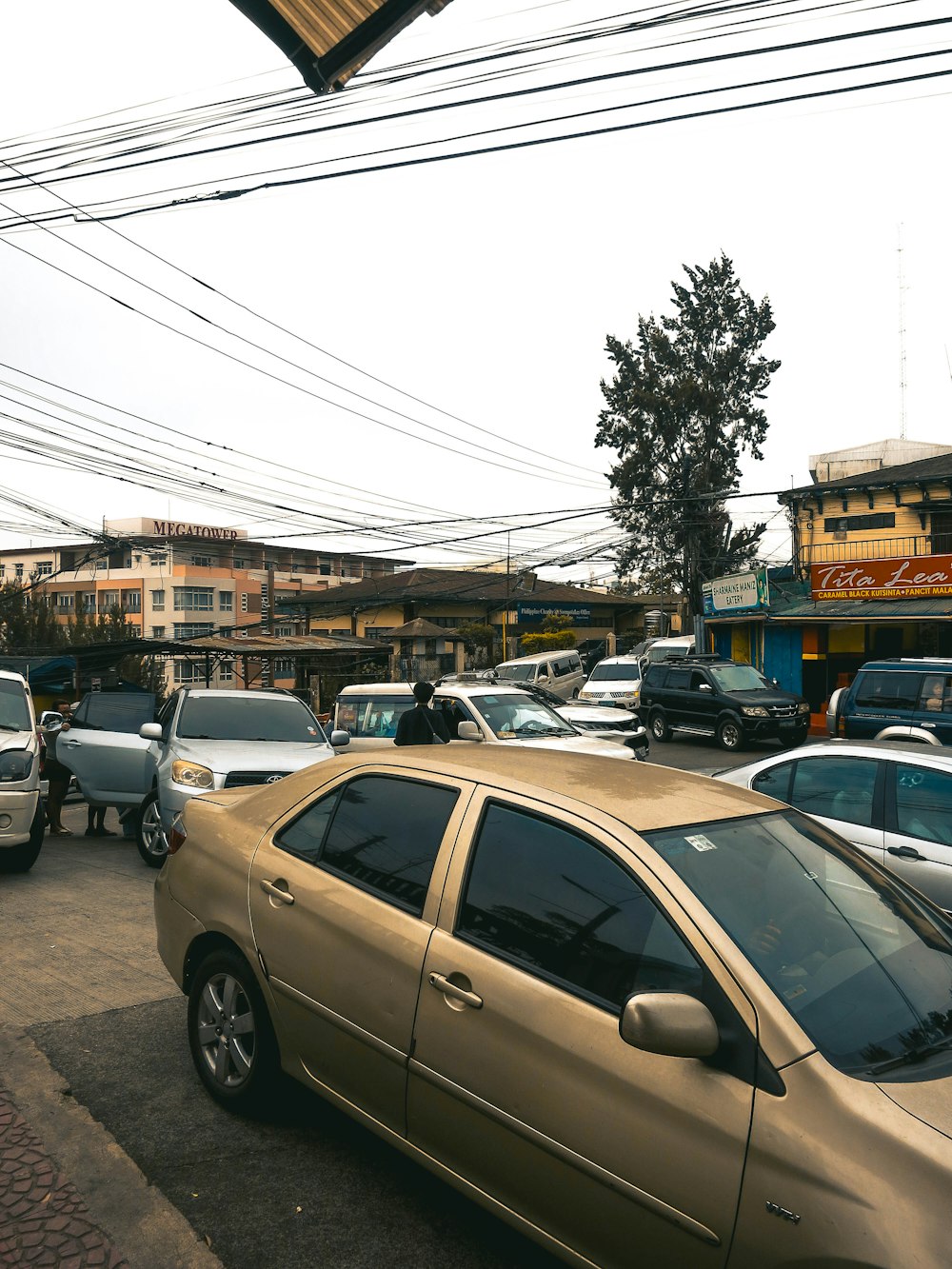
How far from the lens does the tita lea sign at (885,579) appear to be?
25141mm

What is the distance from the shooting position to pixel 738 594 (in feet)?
98.8

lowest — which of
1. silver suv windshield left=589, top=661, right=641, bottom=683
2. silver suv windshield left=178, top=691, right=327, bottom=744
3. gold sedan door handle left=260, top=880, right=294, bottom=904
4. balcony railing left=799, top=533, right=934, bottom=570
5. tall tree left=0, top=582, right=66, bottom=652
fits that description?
silver suv windshield left=589, top=661, right=641, bottom=683

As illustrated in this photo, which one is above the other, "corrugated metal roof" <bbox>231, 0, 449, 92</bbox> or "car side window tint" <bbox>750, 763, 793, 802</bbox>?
"corrugated metal roof" <bbox>231, 0, 449, 92</bbox>

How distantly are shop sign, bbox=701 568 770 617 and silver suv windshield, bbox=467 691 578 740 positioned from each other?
17.5m

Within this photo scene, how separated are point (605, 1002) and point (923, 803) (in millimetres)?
4270

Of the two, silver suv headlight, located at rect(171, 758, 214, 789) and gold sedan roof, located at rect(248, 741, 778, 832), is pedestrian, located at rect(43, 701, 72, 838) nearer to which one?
silver suv headlight, located at rect(171, 758, 214, 789)

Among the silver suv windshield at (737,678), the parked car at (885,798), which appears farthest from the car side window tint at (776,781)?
the silver suv windshield at (737,678)

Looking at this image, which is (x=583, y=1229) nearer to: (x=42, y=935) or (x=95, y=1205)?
(x=95, y=1205)

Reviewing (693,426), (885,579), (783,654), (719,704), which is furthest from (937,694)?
(693,426)

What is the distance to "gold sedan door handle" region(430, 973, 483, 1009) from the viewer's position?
2920 millimetres

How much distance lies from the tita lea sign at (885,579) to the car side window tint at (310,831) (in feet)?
81.5

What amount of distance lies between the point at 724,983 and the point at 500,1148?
35.8 inches

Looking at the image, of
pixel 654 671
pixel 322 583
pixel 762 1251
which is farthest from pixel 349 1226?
Result: pixel 322 583

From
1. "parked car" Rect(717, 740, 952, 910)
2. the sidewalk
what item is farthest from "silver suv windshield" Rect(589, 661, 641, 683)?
the sidewalk
